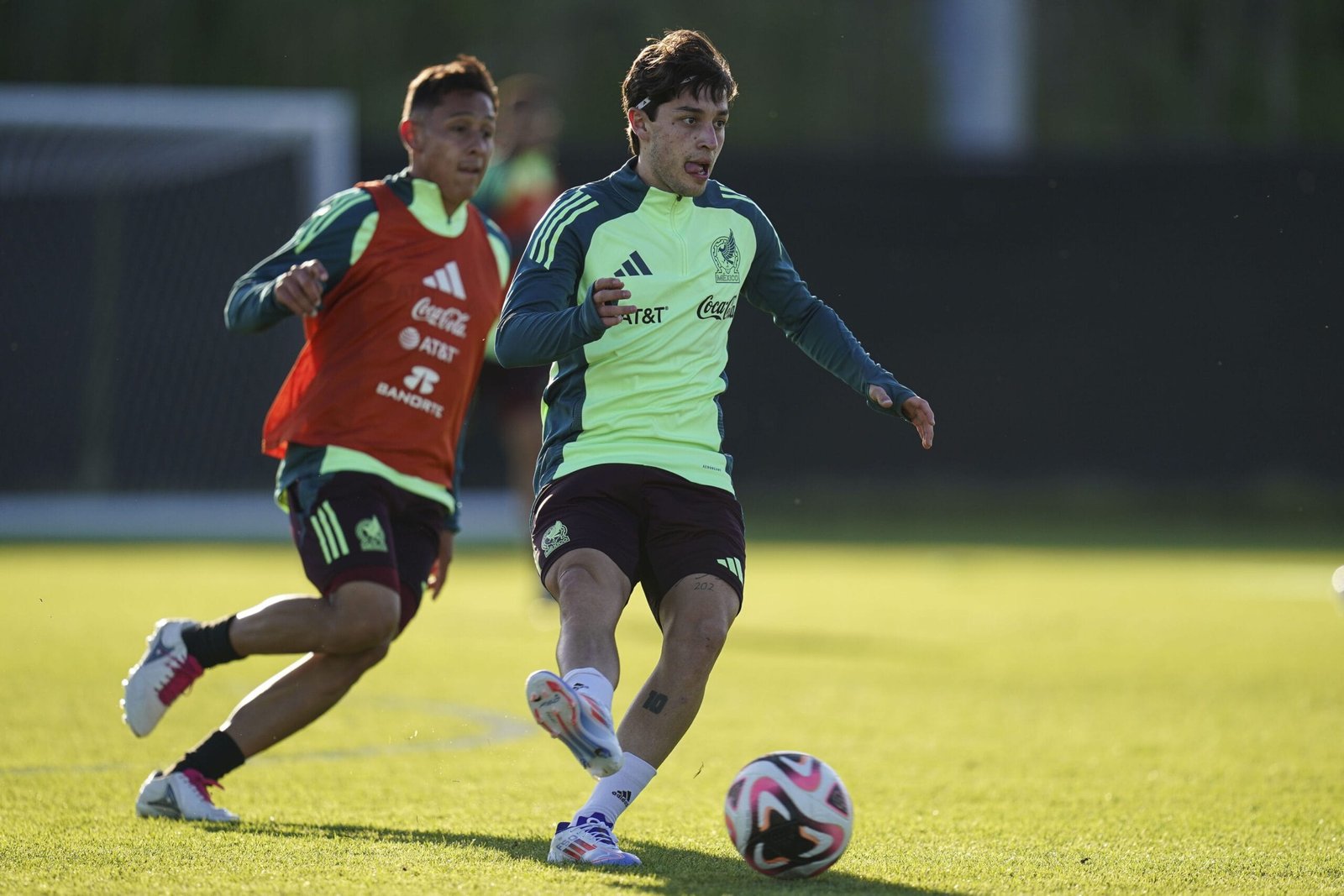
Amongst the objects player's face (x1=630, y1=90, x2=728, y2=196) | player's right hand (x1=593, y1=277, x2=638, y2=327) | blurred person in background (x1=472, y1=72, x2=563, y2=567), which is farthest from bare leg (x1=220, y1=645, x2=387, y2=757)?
blurred person in background (x1=472, y1=72, x2=563, y2=567)

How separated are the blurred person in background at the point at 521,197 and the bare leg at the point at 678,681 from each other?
4.81m

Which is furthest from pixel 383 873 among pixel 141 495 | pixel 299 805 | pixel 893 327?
pixel 893 327

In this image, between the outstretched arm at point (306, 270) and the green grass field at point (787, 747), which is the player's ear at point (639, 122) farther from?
the green grass field at point (787, 747)

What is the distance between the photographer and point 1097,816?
4664 millimetres

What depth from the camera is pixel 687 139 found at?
167 inches

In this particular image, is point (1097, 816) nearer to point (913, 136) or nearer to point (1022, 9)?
point (1022, 9)

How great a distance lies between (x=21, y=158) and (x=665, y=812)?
456 inches

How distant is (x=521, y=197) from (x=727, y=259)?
4.83 metres

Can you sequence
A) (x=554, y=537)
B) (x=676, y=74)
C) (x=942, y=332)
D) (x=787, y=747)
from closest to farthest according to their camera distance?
(x=554, y=537) < (x=676, y=74) < (x=787, y=747) < (x=942, y=332)

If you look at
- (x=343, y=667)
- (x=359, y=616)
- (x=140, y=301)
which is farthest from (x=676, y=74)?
(x=140, y=301)

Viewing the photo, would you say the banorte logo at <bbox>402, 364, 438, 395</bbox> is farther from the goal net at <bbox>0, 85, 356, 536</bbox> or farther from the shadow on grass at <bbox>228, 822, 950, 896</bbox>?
the goal net at <bbox>0, 85, 356, 536</bbox>

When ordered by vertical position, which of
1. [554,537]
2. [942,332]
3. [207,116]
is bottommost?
[942,332]

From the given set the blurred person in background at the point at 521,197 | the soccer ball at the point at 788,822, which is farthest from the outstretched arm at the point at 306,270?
the blurred person in background at the point at 521,197

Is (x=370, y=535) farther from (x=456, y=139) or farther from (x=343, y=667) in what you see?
(x=456, y=139)
